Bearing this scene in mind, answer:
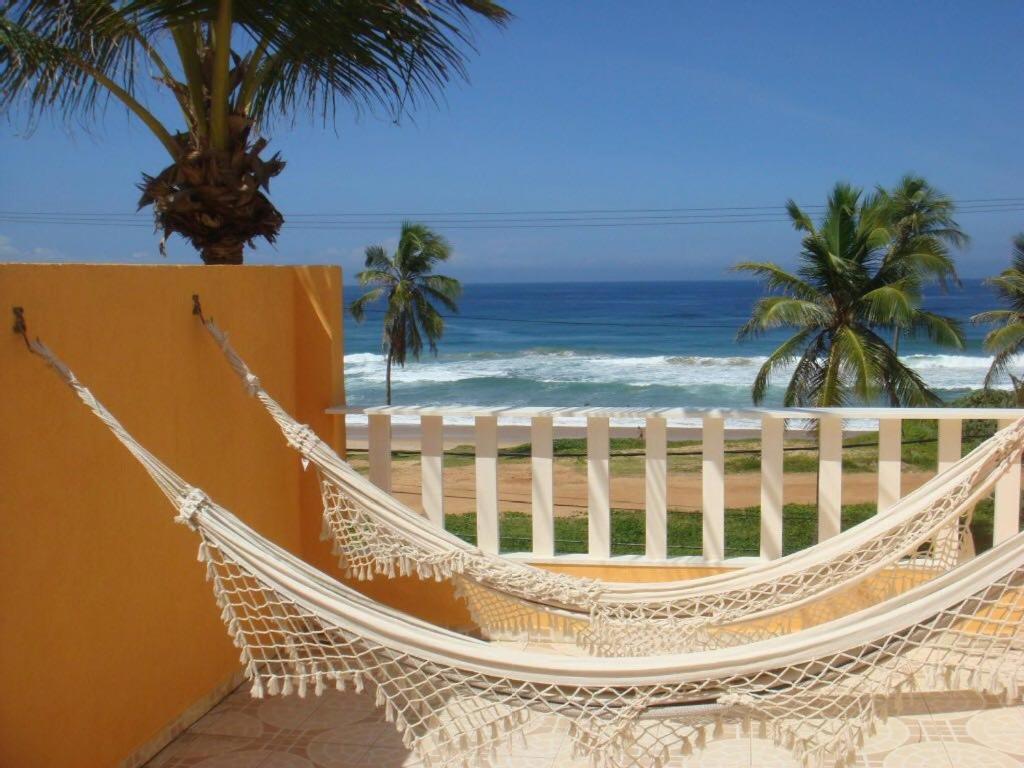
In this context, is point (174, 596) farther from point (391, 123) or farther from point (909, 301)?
Result: point (909, 301)

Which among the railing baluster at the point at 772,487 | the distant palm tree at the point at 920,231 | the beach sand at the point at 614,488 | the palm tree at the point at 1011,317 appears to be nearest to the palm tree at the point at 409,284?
the beach sand at the point at 614,488

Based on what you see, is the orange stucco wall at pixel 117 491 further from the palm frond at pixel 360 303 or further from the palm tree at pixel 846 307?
the palm frond at pixel 360 303

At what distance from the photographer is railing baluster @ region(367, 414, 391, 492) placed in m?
3.07

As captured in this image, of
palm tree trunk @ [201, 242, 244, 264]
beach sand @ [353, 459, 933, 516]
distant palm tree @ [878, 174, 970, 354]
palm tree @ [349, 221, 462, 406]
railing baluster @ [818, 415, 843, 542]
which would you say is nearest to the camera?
railing baluster @ [818, 415, 843, 542]

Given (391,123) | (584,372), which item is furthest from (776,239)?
(391,123)

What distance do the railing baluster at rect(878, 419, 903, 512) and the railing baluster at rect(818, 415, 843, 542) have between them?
115mm

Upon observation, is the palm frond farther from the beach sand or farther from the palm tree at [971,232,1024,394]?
the palm tree at [971,232,1024,394]

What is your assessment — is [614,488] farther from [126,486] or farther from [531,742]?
[126,486]

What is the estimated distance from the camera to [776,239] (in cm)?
4444

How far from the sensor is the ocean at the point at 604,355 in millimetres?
25703

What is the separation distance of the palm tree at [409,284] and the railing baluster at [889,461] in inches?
676

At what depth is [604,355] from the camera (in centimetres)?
3156

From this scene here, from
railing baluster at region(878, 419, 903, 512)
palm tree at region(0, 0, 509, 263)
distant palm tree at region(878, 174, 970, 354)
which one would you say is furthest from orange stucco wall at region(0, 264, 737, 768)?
distant palm tree at region(878, 174, 970, 354)

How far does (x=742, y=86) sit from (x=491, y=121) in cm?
1309
